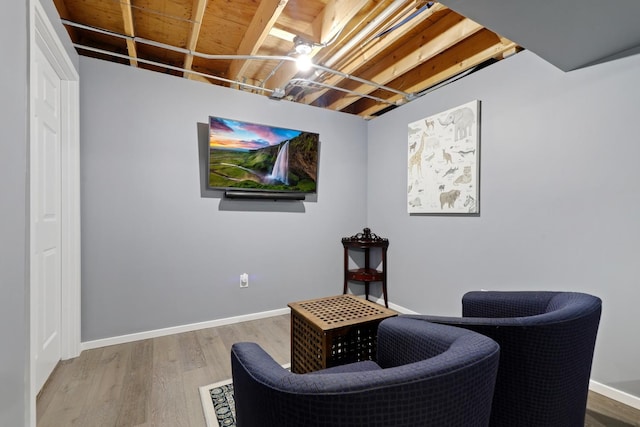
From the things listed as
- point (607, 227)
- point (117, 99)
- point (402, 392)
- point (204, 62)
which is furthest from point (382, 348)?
point (204, 62)

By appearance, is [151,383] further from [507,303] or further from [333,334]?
[507,303]

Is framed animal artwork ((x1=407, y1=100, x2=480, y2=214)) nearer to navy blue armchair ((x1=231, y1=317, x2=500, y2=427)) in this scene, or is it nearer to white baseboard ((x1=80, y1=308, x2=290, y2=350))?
white baseboard ((x1=80, y1=308, x2=290, y2=350))

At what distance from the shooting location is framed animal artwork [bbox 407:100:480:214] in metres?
2.55

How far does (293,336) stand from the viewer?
75.0 inches

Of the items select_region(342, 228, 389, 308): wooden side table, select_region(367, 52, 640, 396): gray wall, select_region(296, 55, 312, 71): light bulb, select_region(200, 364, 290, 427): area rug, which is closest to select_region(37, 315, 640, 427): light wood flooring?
select_region(200, 364, 290, 427): area rug

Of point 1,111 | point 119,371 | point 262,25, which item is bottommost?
point 119,371

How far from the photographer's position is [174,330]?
8.87ft

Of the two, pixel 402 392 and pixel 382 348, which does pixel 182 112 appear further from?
pixel 402 392

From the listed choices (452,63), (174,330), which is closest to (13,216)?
(174,330)

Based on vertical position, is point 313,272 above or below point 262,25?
below

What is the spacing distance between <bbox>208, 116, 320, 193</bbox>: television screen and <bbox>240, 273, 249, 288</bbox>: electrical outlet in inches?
35.6

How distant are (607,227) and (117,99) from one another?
3.76 m

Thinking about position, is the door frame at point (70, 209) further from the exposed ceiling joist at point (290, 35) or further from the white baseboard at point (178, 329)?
the exposed ceiling joist at point (290, 35)

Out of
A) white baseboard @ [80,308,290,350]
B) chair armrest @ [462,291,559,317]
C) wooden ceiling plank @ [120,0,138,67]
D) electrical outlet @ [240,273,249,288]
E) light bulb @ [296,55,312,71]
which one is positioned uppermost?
wooden ceiling plank @ [120,0,138,67]
